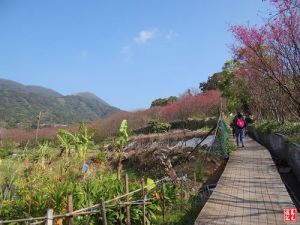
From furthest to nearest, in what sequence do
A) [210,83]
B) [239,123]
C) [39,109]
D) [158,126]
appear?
[39,109] < [210,83] < [158,126] < [239,123]

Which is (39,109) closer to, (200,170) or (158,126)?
(158,126)

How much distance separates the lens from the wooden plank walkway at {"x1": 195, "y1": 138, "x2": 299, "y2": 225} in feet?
21.2

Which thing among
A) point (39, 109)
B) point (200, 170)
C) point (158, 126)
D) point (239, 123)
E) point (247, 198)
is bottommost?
point (247, 198)

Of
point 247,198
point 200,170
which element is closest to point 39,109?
point 200,170

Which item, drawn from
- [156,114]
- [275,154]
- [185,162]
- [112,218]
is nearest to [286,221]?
[112,218]

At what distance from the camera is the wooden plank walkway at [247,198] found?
6472mm

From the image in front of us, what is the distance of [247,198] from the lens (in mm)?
7781

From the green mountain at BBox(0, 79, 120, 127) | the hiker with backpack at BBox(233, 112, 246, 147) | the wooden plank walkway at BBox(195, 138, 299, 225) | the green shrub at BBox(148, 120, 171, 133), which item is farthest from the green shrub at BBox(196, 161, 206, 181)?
the green mountain at BBox(0, 79, 120, 127)

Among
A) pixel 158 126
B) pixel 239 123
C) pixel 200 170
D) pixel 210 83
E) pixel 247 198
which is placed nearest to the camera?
pixel 247 198

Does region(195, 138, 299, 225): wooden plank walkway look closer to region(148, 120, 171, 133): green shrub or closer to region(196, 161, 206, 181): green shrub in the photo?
region(196, 161, 206, 181): green shrub

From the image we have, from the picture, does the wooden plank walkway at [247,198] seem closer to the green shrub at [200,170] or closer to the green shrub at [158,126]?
the green shrub at [200,170]

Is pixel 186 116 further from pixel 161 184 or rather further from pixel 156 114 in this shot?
pixel 161 184

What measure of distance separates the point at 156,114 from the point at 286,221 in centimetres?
4048

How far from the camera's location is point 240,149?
16.6 m
